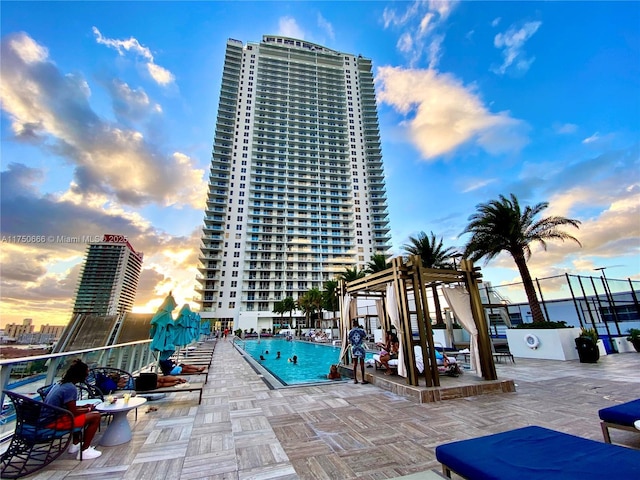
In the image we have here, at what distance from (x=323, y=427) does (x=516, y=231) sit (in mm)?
13103

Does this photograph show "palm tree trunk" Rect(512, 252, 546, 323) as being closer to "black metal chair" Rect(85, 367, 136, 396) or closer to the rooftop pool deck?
the rooftop pool deck

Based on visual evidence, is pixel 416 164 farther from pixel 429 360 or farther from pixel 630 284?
pixel 429 360

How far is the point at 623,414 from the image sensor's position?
2775 mm

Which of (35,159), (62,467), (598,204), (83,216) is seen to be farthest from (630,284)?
(83,216)

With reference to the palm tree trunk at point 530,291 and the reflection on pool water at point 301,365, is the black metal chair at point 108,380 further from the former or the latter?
the palm tree trunk at point 530,291

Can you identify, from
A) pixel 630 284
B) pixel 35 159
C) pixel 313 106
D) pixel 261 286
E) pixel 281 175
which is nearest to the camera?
pixel 35 159

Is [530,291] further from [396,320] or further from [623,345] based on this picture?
[396,320]

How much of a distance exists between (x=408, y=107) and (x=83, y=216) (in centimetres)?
3285

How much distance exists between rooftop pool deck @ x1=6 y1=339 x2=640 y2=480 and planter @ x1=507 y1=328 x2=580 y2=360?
390 centimetres

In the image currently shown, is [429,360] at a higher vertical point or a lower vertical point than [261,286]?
lower

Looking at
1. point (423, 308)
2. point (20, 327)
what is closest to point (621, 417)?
Answer: point (423, 308)

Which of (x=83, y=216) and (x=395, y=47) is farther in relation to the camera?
(x=395, y=47)

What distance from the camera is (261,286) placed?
5291 cm

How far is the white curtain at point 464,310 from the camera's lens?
6.45m
